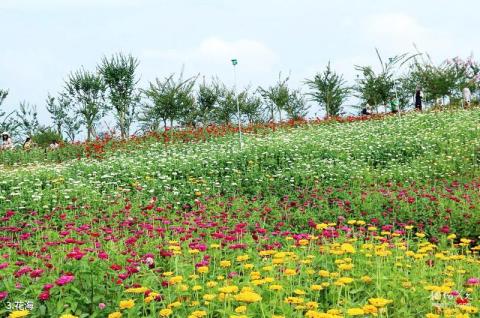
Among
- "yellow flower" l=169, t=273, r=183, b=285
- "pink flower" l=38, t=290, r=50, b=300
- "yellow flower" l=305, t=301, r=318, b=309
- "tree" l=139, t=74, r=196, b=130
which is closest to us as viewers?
"yellow flower" l=305, t=301, r=318, b=309

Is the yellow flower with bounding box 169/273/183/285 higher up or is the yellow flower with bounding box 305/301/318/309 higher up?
the yellow flower with bounding box 169/273/183/285

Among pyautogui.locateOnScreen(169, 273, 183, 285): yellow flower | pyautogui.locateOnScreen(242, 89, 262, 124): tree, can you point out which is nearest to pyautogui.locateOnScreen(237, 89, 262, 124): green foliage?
pyautogui.locateOnScreen(242, 89, 262, 124): tree

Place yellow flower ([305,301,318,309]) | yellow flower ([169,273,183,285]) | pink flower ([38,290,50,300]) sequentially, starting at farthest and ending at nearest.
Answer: yellow flower ([169,273,183,285])
pink flower ([38,290,50,300])
yellow flower ([305,301,318,309])

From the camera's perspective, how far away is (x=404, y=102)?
1506 inches

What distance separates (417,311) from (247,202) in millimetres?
6349

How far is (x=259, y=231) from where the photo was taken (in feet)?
18.0

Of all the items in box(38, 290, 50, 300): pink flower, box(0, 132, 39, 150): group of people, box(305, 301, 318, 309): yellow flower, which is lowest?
box(305, 301, 318, 309): yellow flower

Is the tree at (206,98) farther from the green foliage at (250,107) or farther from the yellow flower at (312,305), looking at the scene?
the yellow flower at (312,305)

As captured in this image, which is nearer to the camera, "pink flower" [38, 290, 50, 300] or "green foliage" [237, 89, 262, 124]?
"pink flower" [38, 290, 50, 300]

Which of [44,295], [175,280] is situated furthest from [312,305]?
[44,295]

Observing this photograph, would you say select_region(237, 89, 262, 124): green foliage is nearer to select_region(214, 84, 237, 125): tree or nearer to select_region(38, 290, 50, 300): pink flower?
select_region(214, 84, 237, 125): tree

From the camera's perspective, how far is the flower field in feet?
13.2

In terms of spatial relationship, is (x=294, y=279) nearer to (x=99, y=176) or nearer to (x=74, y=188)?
(x=74, y=188)

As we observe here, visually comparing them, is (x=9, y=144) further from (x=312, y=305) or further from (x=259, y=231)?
(x=312, y=305)
